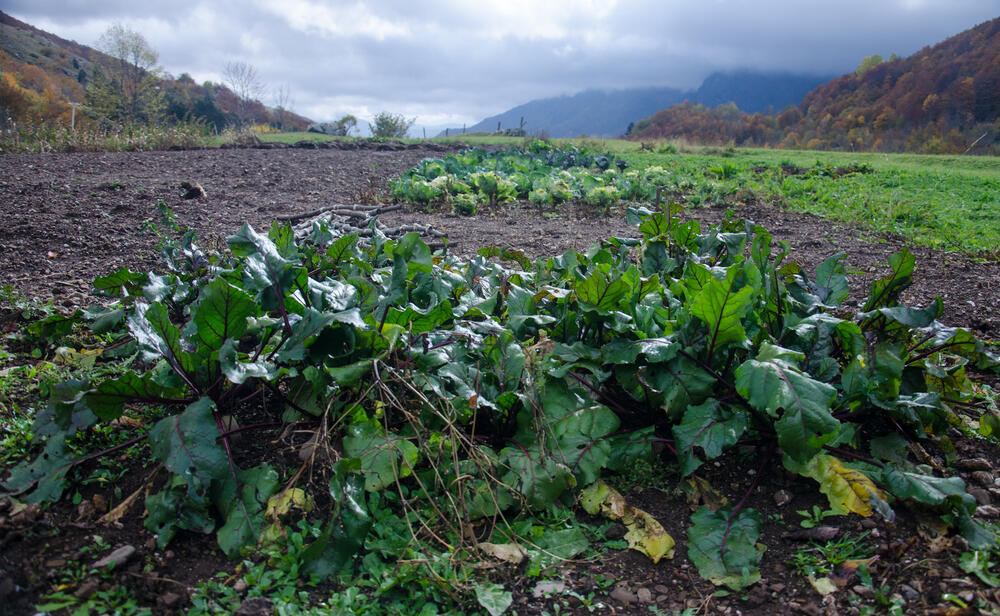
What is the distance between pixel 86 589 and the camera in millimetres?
1396

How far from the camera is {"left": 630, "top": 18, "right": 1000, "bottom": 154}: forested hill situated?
29.0 metres

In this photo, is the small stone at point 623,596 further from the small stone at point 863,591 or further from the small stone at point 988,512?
the small stone at point 988,512

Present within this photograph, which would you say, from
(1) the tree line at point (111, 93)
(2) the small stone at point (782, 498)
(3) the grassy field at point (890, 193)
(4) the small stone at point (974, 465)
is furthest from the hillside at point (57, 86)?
(4) the small stone at point (974, 465)

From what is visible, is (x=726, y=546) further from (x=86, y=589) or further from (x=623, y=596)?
(x=86, y=589)

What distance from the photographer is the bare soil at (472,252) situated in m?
1.53

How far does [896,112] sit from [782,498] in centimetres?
4294

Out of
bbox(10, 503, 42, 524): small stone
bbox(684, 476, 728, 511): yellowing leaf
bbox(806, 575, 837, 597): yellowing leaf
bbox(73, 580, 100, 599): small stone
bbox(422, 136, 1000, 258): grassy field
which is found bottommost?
bbox(806, 575, 837, 597): yellowing leaf

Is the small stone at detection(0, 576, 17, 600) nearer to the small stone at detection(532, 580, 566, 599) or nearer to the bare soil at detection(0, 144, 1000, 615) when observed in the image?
the bare soil at detection(0, 144, 1000, 615)

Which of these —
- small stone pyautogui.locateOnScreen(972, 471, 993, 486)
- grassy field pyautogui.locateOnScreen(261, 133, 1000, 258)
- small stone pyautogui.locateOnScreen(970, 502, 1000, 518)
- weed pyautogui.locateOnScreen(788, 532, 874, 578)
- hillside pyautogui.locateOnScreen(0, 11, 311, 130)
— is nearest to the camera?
weed pyautogui.locateOnScreen(788, 532, 874, 578)

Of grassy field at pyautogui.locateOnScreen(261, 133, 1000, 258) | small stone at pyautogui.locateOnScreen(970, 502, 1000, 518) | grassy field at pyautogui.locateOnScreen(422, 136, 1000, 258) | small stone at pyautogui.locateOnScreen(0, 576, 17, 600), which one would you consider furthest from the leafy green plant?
grassy field at pyautogui.locateOnScreen(422, 136, 1000, 258)

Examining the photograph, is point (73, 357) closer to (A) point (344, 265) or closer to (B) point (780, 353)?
(A) point (344, 265)

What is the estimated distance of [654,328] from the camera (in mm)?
2162

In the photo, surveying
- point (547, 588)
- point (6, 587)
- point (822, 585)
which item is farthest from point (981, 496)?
point (6, 587)

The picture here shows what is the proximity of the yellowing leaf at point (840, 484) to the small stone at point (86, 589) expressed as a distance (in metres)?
2.09
